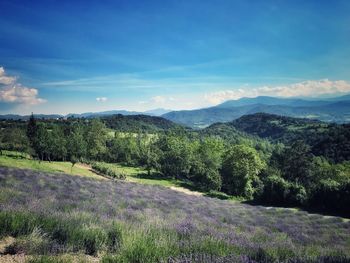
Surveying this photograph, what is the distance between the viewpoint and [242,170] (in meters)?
56.1

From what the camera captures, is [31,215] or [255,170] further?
[255,170]

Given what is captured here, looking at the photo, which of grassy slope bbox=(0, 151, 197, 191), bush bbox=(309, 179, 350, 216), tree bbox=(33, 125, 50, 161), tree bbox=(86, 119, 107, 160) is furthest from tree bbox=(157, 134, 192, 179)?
bush bbox=(309, 179, 350, 216)

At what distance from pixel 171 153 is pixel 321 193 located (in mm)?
42369

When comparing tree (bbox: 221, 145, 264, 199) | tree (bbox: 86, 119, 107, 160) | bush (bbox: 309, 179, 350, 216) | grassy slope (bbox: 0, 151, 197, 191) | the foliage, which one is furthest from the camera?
tree (bbox: 86, 119, 107, 160)

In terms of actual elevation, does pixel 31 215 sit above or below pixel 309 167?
above

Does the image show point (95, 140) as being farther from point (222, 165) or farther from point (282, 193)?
point (282, 193)

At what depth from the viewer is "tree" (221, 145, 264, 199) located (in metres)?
55.9

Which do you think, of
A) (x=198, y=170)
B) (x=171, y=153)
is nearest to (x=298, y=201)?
(x=198, y=170)

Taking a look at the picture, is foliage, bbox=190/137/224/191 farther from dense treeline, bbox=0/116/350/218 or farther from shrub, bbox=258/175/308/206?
shrub, bbox=258/175/308/206

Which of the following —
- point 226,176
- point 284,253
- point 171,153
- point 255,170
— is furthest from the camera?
point 171,153

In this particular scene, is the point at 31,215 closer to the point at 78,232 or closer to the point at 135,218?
the point at 78,232

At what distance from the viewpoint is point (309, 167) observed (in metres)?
83.2

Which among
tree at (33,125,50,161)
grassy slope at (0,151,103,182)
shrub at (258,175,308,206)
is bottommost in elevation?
shrub at (258,175,308,206)

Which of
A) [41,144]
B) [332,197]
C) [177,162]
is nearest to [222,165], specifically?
[177,162]
